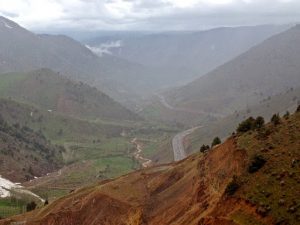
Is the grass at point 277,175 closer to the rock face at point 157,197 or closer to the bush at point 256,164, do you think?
the bush at point 256,164

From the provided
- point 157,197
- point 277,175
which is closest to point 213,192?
point 277,175

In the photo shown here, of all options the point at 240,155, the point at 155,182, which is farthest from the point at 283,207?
the point at 155,182

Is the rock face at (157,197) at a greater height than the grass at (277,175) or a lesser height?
lesser

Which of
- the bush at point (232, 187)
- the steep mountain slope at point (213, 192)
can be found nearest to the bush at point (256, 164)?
the steep mountain slope at point (213, 192)

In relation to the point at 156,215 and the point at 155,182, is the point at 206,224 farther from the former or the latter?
the point at 155,182

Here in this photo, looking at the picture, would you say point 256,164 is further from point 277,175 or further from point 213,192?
point 213,192

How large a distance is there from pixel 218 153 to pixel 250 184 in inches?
799

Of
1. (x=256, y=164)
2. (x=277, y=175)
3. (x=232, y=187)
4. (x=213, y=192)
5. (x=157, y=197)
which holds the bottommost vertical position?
(x=157, y=197)

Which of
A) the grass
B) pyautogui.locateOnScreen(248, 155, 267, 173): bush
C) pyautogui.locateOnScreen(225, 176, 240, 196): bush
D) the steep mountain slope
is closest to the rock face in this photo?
the steep mountain slope

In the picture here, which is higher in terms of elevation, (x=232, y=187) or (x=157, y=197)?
(x=232, y=187)

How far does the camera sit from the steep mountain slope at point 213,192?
56781 millimetres

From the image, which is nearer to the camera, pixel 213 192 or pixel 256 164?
pixel 256 164

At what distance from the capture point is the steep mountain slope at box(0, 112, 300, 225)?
56.8m

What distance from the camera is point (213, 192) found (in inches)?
2731
